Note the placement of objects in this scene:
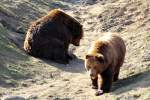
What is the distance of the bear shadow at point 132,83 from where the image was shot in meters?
12.1

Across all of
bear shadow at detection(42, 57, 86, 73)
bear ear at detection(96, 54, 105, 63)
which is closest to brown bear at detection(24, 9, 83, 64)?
bear shadow at detection(42, 57, 86, 73)

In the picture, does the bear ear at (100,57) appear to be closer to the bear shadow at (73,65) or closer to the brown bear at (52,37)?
the bear shadow at (73,65)

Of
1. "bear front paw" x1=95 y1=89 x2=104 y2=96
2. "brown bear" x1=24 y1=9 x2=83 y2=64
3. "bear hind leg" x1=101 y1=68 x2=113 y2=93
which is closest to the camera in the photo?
"bear front paw" x1=95 y1=89 x2=104 y2=96

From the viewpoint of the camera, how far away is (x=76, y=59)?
57.3 ft

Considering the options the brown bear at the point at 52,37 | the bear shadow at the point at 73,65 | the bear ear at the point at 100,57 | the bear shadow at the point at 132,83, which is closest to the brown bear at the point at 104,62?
the bear ear at the point at 100,57

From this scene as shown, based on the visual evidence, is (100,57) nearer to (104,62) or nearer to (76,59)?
(104,62)

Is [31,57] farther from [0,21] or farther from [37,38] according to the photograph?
[0,21]

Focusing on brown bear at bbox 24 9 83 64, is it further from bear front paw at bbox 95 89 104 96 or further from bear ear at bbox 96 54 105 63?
bear ear at bbox 96 54 105 63

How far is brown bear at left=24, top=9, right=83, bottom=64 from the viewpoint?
679 inches

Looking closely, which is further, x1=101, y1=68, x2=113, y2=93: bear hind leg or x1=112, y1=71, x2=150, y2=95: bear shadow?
x1=101, y1=68, x2=113, y2=93: bear hind leg

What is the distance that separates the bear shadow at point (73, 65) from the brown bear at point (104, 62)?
8.61 ft

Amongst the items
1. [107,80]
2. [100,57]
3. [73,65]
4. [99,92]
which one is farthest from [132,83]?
[73,65]

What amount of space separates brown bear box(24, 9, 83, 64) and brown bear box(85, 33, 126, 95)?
3.87 metres

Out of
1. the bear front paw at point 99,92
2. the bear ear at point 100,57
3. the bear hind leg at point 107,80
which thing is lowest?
the bear front paw at point 99,92
